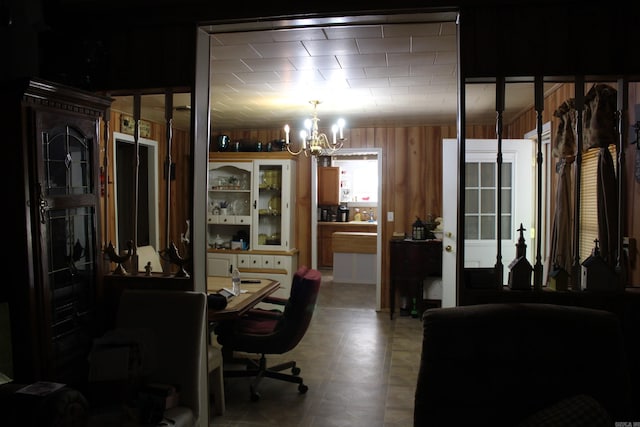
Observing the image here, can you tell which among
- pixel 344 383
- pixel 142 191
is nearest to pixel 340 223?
pixel 142 191

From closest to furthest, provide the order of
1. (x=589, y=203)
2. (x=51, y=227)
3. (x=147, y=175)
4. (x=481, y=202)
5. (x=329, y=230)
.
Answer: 1. (x=51, y=227)
2. (x=589, y=203)
3. (x=481, y=202)
4. (x=147, y=175)
5. (x=329, y=230)

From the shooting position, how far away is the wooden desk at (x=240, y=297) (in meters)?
2.96

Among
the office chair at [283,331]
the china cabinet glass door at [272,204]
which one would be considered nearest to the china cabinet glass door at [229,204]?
the china cabinet glass door at [272,204]

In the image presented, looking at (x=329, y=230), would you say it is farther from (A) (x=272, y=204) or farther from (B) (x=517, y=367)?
(B) (x=517, y=367)

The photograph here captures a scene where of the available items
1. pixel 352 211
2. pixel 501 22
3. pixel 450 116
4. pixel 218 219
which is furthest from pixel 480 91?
pixel 352 211

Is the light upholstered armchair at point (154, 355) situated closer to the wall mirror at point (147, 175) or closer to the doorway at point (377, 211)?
the wall mirror at point (147, 175)

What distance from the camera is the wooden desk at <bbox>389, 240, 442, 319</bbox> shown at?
5.32 metres

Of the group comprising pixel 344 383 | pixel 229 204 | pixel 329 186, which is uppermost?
pixel 329 186

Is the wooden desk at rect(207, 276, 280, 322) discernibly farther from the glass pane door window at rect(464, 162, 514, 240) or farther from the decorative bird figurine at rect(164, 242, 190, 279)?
the glass pane door window at rect(464, 162, 514, 240)

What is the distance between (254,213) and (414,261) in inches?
84.5

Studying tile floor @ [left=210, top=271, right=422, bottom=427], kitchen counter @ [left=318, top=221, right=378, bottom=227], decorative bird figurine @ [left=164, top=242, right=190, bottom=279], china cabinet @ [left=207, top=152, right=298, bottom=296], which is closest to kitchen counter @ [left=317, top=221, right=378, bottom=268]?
kitchen counter @ [left=318, top=221, right=378, bottom=227]

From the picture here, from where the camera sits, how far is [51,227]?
81.6 inches

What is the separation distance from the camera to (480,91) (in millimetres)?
3990

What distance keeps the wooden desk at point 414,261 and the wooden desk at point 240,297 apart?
1927 mm
